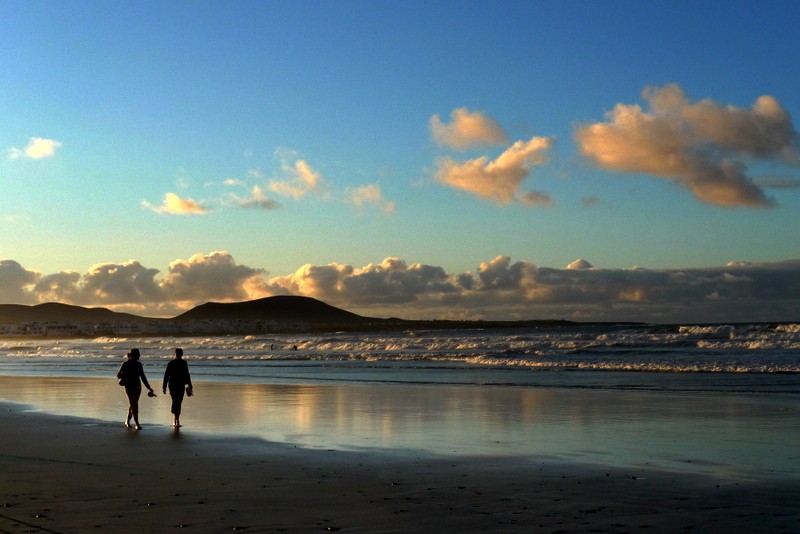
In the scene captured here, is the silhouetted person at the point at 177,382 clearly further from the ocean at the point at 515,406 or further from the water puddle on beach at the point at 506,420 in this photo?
the ocean at the point at 515,406

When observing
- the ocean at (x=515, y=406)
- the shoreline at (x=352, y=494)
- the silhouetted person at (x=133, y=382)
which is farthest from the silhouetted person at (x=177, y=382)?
the shoreline at (x=352, y=494)

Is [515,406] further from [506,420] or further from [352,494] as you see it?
[352,494]

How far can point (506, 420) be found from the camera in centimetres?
1880

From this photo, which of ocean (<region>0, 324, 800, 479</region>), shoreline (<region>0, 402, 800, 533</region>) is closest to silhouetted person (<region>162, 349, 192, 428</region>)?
ocean (<region>0, 324, 800, 479</region>)

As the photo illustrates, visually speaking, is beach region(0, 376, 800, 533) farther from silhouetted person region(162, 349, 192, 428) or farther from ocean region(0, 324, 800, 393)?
ocean region(0, 324, 800, 393)

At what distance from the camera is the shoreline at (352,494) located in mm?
9094

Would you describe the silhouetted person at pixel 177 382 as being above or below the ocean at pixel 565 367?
above

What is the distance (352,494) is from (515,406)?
11941mm

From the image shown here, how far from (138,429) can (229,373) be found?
2391 centimetres

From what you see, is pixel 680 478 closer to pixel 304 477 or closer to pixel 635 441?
pixel 635 441

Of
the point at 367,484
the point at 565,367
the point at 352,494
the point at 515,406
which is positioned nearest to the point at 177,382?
the point at 515,406

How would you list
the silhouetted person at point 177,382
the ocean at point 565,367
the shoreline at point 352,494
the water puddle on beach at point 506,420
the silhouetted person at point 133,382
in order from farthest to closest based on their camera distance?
the ocean at point 565,367, the silhouetted person at point 177,382, the silhouetted person at point 133,382, the water puddle on beach at point 506,420, the shoreline at point 352,494

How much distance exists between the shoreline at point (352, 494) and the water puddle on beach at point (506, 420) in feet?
3.99

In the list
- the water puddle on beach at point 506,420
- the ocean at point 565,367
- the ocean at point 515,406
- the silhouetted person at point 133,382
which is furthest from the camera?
the ocean at point 565,367
